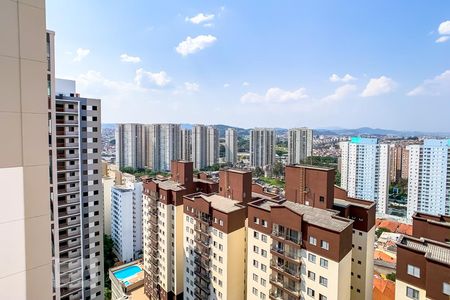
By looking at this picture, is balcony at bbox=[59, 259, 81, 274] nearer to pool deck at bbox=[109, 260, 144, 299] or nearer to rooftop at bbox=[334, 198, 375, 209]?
pool deck at bbox=[109, 260, 144, 299]

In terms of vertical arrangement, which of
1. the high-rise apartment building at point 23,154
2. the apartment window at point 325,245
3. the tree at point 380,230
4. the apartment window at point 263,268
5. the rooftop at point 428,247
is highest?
the high-rise apartment building at point 23,154

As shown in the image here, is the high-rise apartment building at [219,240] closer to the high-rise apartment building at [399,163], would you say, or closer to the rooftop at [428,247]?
the rooftop at [428,247]

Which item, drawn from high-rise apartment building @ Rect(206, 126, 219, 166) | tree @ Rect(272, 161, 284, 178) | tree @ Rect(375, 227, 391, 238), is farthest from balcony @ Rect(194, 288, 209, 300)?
high-rise apartment building @ Rect(206, 126, 219, 166)

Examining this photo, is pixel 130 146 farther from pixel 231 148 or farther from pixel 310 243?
pixel 310 243

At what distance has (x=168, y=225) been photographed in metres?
17.2

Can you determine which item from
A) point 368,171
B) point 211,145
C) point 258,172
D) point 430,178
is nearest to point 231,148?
point 211,145

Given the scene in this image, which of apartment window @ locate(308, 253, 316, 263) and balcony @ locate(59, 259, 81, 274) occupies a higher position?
apartment window @ locate(308, 253, 316, 263)

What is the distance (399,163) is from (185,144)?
149 ft

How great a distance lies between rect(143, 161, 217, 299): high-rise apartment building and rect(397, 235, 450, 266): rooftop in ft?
37.7

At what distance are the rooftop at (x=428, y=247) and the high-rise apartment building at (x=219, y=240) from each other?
7069 mm

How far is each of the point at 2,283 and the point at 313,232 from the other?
9.11m

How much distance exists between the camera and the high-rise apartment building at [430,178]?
33312 mm

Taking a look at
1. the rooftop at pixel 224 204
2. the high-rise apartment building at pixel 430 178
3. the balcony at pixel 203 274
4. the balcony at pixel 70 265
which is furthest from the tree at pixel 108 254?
the high-rise apartment building at pixel 430 178

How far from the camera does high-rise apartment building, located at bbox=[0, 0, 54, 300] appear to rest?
247 centimetres
